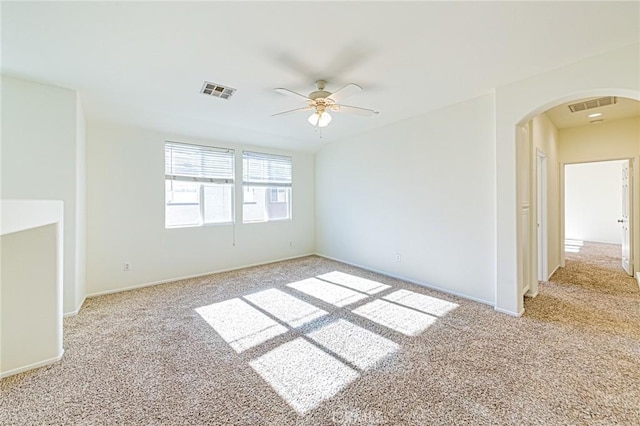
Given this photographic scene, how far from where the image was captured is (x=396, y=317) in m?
2.89

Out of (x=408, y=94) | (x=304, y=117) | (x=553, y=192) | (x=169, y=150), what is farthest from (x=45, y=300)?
(x=553, y=192)

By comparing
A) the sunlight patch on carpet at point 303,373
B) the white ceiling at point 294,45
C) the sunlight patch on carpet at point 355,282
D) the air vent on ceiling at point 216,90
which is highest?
the air vent on ceiling at point 216,90

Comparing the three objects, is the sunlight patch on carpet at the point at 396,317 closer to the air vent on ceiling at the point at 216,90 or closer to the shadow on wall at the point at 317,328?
the shadow on wall at the point at 317,328

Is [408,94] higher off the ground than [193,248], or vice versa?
[408,94]

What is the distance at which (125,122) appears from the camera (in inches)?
148

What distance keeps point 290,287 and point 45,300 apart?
2609mm

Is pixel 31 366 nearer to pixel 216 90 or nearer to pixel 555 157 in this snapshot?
pixel 216 90

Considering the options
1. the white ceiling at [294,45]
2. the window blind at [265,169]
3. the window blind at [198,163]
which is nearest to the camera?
the white ceiling at [294,45]

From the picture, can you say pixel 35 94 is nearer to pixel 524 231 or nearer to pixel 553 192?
pixel 524 231

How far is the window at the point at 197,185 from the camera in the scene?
14.3ft

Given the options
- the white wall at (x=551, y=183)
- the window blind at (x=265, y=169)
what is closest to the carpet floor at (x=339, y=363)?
the white wall at (x=551, y=183)

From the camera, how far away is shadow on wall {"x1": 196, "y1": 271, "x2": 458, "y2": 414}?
1.91m

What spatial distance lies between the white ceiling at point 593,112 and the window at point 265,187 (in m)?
4.75

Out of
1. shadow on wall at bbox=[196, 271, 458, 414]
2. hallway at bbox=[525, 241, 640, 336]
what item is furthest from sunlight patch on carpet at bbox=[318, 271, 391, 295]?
hallway at bbox=[525, 241, 640, 336]
